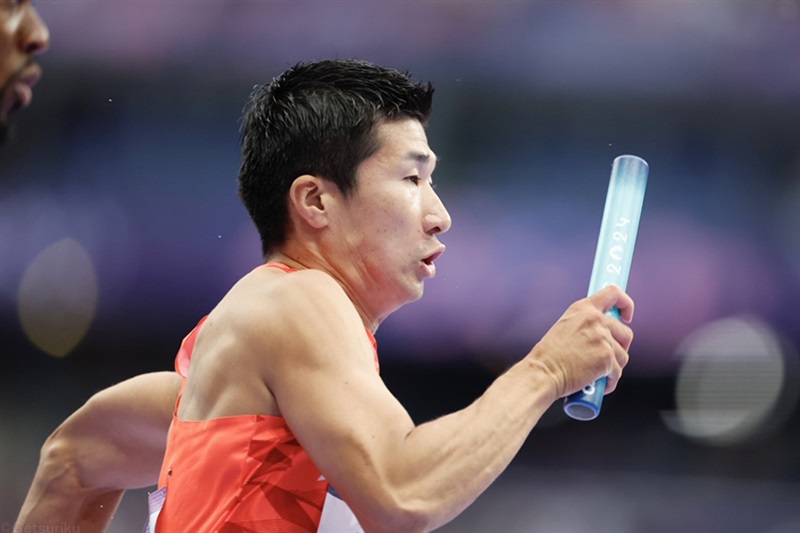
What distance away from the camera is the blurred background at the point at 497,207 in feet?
11.3

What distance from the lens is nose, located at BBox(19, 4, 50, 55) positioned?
33.8 inches

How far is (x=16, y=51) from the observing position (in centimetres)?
85

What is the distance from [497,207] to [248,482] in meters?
A: 2.39

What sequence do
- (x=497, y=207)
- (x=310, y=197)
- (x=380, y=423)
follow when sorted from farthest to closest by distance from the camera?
(x=497, y=207)
(x=310, y=197)
(x=380, y=423)

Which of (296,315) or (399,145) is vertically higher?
(399,145)

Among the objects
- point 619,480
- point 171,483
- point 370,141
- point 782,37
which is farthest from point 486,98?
point 171,483

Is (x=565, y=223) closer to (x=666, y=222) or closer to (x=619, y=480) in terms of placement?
(x=666, y=222)

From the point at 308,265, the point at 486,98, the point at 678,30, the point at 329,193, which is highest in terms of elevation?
the point at 678,30

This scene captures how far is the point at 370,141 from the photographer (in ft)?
5.40

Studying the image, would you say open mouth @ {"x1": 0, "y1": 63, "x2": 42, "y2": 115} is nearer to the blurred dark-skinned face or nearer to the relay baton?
the blurred dark-skinned face

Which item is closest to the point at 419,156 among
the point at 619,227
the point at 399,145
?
the point at 399,145

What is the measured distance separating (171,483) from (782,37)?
3.20 m

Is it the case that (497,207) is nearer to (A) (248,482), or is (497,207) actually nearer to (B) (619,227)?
(B) (619,227)

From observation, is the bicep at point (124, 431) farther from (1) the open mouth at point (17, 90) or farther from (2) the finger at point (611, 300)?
(1) the open mouth at point (17, 90)
